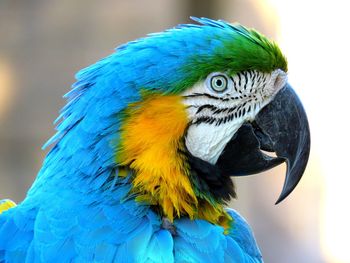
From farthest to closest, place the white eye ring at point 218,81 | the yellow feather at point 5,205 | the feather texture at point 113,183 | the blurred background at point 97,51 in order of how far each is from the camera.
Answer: the blurred background at point 97,51, the yellow feather at point 5,205, the white eye ring at point 218,81, the feather texture at point 113,183

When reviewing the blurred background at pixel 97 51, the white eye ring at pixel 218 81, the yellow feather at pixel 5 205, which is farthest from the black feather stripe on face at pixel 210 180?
the blurred background at pixel 97 51

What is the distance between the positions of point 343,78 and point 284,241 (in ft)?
3.44

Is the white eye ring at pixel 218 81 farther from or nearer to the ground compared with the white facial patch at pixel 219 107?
farther from the ground

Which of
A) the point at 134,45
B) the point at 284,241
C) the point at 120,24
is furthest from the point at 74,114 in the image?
the point at 284,241

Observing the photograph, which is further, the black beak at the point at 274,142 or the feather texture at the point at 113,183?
the black beak at the point at 274,142

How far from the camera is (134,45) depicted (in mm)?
1501

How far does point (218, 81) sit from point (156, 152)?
0.22 metres

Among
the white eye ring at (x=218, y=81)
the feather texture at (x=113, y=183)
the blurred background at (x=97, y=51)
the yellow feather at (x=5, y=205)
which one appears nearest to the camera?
the feather texture at (x=113, y=183)

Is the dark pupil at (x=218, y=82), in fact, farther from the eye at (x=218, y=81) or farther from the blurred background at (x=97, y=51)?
the blurred background at (x=97, y=51)

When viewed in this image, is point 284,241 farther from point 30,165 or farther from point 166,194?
point 166,194

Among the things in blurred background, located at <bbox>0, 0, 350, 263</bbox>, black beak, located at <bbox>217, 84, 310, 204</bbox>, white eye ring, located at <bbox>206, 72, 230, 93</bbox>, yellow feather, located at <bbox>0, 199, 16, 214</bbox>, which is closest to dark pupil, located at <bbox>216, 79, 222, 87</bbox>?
white eye ring, located at <bbox>206, 72, 230, 93</bbox>

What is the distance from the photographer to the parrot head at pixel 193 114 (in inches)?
56.2

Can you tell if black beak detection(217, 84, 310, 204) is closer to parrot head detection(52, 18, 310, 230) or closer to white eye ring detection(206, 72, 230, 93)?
parrot head detection(52, 18, 310, 230)

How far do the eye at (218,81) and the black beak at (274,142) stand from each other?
0.11 metres
